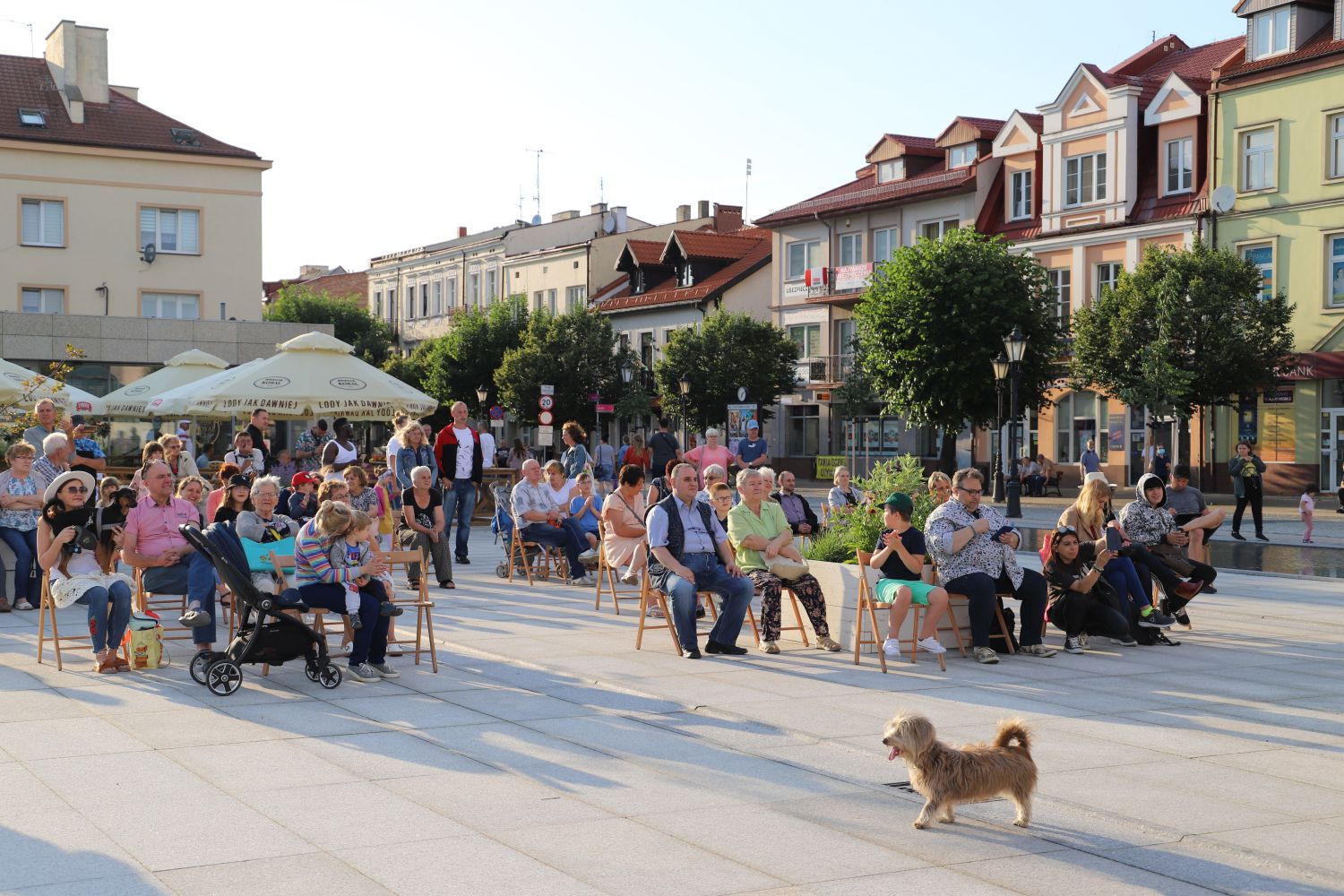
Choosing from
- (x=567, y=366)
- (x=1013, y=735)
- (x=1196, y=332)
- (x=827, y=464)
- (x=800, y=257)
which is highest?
(x=800, y=257)

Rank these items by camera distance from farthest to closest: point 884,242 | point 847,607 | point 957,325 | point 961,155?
point 884,242, point 961,155, point 957,325, point 847,607

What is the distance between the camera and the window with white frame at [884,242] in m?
53.4

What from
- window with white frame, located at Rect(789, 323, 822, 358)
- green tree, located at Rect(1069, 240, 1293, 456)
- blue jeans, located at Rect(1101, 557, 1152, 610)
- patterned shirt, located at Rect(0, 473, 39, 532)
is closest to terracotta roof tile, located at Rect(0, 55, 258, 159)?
window with white frame, located at Rect(789, 323, 822, 358)

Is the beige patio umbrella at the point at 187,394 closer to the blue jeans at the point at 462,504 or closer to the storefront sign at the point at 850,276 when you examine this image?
the blue jeans at the point at 462,504

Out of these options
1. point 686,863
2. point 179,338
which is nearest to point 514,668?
point 686,863

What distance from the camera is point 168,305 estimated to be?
46.2 metres

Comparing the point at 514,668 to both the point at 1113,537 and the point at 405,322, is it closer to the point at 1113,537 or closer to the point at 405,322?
the point at 1113,537

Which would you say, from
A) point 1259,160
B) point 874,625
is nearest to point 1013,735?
point 874,625

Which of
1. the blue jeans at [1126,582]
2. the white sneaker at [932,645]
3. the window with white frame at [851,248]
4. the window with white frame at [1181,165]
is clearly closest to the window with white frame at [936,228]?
the window with white frame at [851,248]

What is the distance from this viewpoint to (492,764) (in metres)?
7.44

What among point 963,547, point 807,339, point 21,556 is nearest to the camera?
point 963,547

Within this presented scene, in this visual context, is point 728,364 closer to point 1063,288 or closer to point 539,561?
point 1063,288

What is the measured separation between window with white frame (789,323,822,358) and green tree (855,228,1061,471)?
1394cm

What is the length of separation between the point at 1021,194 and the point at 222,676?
43.4 m
